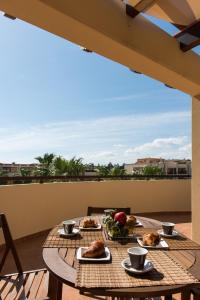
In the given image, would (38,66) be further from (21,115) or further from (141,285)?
(141,285)

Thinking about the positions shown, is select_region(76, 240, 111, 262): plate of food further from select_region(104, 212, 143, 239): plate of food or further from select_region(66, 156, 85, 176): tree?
select_region(66, 156, 85, 176): tree

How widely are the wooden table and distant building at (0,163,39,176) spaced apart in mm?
3362

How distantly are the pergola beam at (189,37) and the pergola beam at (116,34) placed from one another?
5 centimetres

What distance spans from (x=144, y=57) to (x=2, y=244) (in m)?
3.13

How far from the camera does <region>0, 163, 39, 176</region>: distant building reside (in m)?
4.83

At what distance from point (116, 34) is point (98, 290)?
64.9 inches

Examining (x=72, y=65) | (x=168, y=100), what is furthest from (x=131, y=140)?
(x=72, y=65)

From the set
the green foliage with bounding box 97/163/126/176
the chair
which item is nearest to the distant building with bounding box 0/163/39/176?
the green foliage with bounding box 97/163/126/176

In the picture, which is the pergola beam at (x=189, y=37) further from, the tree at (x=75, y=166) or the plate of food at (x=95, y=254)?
the tree at (x=75, y=166)

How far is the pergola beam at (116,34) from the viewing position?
5.45 ft

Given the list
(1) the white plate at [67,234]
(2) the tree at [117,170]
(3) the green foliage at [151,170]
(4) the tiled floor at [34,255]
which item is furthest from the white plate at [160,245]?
(3) the green foliage at [151,170]

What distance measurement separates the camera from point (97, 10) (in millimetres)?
1873

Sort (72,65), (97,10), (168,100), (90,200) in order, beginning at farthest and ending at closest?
1. (168,100)
2. (72,65)
3. (90,200)
4. (97,10)

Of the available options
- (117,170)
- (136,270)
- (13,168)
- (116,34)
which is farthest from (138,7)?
(117,170)
